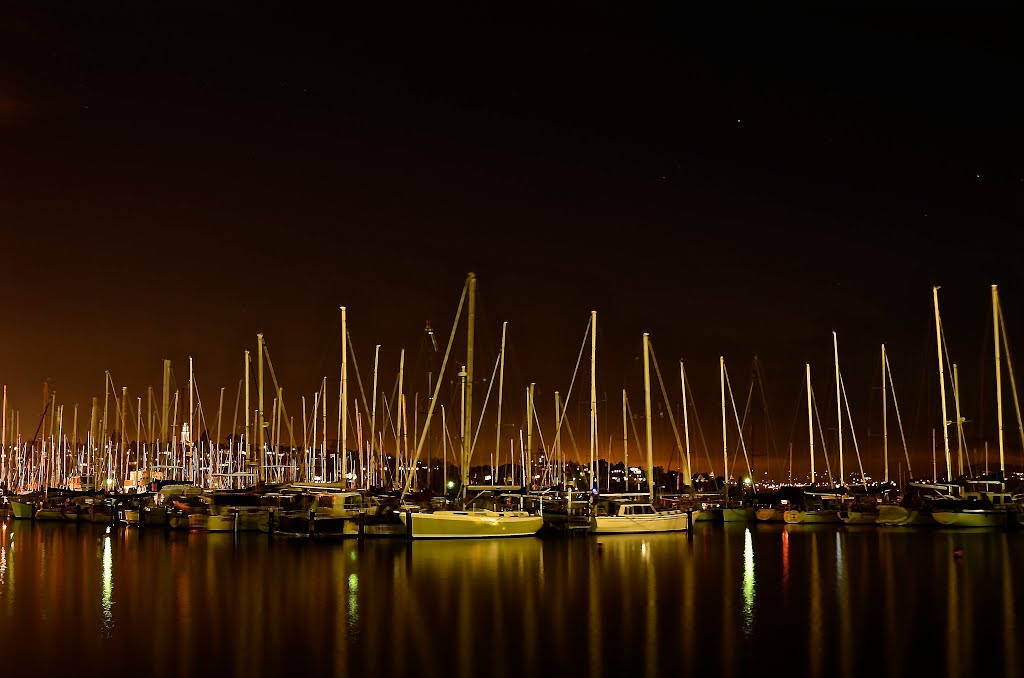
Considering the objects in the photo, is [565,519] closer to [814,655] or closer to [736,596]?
[736,596]

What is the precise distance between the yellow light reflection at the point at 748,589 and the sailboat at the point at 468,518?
1159 centimetres

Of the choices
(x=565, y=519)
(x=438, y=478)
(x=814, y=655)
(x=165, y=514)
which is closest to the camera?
(x=814, y=655)

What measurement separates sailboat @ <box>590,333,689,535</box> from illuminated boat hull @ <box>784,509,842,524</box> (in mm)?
16150

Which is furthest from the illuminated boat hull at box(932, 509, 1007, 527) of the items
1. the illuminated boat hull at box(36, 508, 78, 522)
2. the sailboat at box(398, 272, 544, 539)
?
the illuminated boat hull at box(36, 508, 78, 522)

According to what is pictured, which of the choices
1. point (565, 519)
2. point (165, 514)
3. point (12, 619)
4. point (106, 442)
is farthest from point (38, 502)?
point (12, 619)

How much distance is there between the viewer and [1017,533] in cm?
5916

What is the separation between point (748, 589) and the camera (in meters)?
33.2

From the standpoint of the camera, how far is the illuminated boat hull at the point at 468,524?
51750 millimetres

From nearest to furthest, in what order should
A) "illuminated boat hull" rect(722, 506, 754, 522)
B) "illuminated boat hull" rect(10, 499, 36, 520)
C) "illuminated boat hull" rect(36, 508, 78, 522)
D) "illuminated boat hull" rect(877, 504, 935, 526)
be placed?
1. "illuminated boat hull" rect(877, 504, 935, 526)
2. "illuminated boat hull" rect(722, 506, 754, 522)
3. "illuminated boat hull" rect(36, 508, 78, 522)
4. "illuminated boat hull" rect(10, 499, 36, 520)

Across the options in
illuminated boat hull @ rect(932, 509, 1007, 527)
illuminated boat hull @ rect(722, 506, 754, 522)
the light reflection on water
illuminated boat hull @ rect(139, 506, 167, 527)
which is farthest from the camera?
illuminated boat hull @ rect(722, 506, 754, 522)

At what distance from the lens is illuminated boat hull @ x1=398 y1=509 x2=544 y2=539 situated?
51.8 meters

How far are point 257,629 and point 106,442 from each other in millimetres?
77147

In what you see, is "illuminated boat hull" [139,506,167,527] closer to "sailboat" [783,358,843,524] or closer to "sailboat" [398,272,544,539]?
"sailboat" [398,272,544,539]

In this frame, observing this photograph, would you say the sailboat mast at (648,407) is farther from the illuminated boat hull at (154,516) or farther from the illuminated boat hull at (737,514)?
the illuminated boat hull at (154,516)
